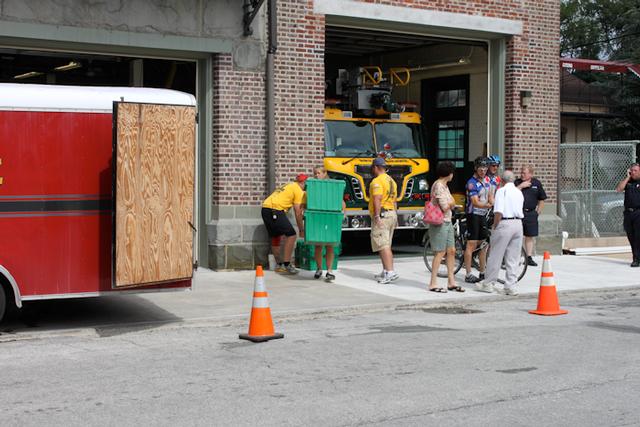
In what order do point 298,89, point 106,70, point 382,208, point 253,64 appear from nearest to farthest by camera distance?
point 382,208
point 253,64
point 298,89
point 106,70

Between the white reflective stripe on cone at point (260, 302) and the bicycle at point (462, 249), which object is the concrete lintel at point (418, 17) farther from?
the white reflective stripe on cone at point (260, 302)

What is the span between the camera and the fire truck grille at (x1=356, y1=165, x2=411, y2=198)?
18.3 metres

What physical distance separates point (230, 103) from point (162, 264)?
19.6 feet

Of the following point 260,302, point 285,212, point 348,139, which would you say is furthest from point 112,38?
point 260,302

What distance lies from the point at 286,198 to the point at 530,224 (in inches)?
183

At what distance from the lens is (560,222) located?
1948cm

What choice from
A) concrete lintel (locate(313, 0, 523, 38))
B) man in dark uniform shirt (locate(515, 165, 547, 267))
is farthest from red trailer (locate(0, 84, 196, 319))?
man in dark uniform shirt (locate(515, 165, 547, 267))

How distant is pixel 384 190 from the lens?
14.1m

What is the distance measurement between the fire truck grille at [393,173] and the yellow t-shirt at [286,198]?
122 inches

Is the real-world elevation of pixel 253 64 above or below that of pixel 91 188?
above

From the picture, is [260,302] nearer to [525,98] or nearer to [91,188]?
[91,188]

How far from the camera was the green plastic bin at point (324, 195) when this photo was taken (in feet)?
48.3

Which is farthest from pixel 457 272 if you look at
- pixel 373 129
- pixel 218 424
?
pixel 218 424

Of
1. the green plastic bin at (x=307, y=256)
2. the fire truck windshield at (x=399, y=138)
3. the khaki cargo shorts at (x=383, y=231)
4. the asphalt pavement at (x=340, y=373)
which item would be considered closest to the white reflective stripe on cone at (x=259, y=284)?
the asphalt pavement at (x=340, y=373)
